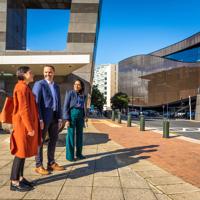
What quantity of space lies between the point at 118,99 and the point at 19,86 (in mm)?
93803

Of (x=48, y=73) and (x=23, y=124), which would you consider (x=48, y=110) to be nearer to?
(x=48, y=73)

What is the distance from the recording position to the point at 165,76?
9081cm

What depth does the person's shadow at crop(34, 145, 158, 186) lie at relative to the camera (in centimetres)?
524

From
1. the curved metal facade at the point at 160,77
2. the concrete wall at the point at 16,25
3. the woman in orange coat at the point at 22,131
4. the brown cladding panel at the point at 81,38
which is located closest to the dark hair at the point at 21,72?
the woman in orange coat at the point at 22,131

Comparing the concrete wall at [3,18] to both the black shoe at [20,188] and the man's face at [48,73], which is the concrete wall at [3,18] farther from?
the black shoe at [20,188]

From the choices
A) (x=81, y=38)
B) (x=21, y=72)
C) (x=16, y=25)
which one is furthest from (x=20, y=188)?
(x=16, y=25)

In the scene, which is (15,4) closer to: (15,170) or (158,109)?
(15,170)

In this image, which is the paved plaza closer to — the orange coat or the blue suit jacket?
the orange coat

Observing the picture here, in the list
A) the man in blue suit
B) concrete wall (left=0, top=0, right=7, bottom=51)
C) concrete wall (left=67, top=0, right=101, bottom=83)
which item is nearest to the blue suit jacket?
the man in blue suit

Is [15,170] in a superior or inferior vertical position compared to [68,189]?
superior

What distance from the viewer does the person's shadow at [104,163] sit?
524cm

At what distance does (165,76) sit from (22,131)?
8915cm

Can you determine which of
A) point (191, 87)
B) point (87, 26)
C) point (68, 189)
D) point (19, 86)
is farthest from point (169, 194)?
point (191, 87)

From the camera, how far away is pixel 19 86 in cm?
446
